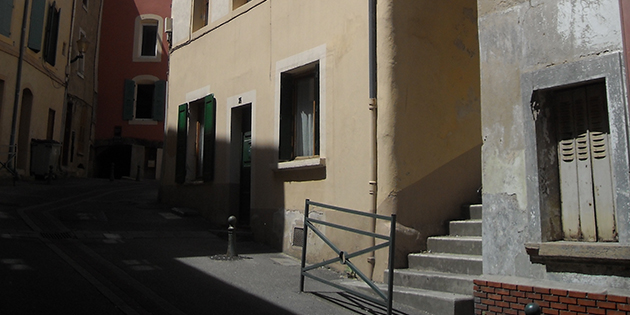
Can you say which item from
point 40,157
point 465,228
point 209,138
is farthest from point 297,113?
point 40,157

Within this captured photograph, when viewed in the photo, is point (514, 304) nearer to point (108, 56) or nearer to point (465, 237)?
point (465, 237)

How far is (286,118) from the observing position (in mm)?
8891

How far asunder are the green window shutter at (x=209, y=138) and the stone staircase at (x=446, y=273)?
505cm

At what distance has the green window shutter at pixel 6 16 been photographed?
14.5 metres

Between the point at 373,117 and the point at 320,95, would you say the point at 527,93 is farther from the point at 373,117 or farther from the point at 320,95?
the point at 320,95

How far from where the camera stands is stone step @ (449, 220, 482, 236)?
21.8ft

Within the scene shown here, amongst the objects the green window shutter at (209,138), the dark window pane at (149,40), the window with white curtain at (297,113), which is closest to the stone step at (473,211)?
the window with white curtain at (297,113)

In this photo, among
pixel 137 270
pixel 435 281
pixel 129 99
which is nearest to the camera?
pixel 435 281

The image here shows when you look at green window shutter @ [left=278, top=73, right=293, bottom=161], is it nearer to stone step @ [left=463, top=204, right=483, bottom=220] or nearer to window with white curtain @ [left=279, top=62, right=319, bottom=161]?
window with white curtain @ [left=279, top=62, right=319, bottom=161]

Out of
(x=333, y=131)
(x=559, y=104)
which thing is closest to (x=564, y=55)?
(x=559, y=104)

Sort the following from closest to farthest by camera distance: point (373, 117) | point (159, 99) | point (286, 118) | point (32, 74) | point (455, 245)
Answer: point (455, 245)
point (373, 117)
point (286, 118)
point (32, 74)
point (159, 99)

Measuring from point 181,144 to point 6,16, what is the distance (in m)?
7.10

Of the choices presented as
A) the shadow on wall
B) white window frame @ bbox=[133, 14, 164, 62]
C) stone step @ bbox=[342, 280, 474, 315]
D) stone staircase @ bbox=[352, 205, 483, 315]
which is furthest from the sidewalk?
white window frame @ bbox=[133, 14, 164, 62]

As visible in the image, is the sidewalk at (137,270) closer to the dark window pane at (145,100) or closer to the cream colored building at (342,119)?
the cream colored building at (342,119)
